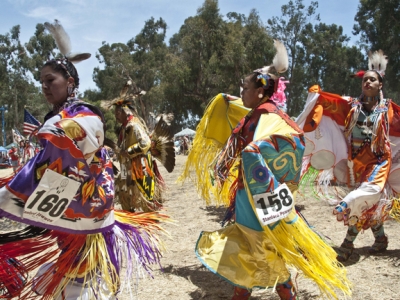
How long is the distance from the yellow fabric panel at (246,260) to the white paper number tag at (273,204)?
22cm

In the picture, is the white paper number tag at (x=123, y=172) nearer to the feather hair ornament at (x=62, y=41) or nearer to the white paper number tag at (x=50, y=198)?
the feather hair ornament at (x=62, y=41)

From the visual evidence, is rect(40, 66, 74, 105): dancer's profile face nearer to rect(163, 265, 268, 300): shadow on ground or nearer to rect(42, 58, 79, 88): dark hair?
rect(42, 58, 79, 88): dark hair

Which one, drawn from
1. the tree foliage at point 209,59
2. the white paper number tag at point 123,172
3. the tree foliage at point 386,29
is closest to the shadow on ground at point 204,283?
the white paper number tag at point 123,172

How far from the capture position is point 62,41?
2471mm

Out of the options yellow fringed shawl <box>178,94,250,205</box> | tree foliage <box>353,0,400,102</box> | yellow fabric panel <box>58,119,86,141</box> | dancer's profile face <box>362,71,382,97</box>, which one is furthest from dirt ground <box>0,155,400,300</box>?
Result: tree foliage <box>353,0,400,102</box>

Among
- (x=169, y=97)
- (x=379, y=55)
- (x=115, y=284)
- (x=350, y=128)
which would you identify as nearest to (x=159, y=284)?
(x=115, y=284)

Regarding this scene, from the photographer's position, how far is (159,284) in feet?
11.1

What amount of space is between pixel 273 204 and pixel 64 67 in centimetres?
150

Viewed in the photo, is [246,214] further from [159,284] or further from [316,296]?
[159,284]

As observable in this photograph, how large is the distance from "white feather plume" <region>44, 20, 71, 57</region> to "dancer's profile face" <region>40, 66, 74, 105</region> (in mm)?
260

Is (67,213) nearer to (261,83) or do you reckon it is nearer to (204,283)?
(261,83)

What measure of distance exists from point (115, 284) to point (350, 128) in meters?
2.96

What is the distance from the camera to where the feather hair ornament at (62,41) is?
2443 millimetres

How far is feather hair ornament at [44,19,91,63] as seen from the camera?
8.02 feet
